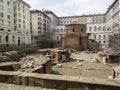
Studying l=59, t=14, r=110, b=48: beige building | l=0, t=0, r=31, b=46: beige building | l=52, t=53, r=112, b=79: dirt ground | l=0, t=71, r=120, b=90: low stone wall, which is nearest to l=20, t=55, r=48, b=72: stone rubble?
l=0, t=71, r=120, b=90: low stone wall

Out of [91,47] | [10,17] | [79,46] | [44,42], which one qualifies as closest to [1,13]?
[10,17]

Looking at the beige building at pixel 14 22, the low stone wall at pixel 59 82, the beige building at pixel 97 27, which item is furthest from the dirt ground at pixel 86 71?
the beige building at pixel 97 27

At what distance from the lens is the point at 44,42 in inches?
2208

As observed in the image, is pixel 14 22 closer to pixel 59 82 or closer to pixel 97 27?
pixel 97 27

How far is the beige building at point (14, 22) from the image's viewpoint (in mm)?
39875

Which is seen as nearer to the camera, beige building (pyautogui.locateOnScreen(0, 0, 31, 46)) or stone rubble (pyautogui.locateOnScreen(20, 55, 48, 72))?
stone rubble (pyautogui.locateOnScreen(20, 55, 48, 72))

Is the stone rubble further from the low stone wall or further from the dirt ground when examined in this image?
the dirt ground

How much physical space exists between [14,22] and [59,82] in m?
46.3

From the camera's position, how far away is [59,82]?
5.12 meters

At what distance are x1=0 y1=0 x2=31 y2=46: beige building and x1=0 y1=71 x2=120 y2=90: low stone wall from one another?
36.0 metres

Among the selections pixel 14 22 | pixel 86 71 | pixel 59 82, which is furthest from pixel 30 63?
pixel 14 22

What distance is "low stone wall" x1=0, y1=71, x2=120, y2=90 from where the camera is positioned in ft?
15.1

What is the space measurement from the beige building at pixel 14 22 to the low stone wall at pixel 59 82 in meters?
36.0

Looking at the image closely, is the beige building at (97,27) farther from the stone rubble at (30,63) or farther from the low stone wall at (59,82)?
the low stone wall at (59,82)
